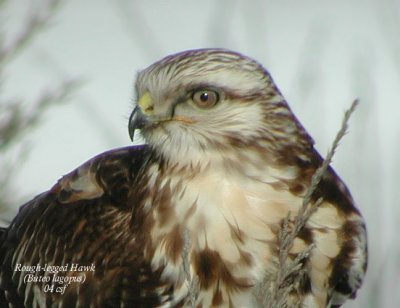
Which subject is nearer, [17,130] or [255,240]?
[255,240]

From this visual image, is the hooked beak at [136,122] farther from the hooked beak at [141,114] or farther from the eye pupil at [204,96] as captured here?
the eye pupil at [204,96]

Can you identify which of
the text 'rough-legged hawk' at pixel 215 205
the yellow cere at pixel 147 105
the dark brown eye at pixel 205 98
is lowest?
the text 'rough-legged hawk' at pixel 215 205

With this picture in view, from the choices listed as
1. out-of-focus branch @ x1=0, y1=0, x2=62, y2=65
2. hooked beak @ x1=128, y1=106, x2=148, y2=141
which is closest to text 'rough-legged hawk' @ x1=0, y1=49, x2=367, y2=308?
hooked beak @ x1=128, y1=106, x2=148, y2=141

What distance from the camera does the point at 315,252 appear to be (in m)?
4.08

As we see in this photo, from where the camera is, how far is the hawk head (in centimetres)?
404

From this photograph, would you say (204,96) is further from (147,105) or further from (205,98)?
(147,105)

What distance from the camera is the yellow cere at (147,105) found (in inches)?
159

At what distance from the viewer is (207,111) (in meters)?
4.08

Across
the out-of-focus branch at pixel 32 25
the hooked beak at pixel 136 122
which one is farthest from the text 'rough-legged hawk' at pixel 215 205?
the out-of-focus branch at pixel 32 25

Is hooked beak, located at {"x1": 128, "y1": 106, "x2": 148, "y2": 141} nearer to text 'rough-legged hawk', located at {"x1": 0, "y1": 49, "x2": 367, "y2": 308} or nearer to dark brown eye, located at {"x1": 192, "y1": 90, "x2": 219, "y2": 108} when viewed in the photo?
text 'rough-legged hawk', located at {"x1": 0, "y1": 49, "x2": 367, "y2": 308}

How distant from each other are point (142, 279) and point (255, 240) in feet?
1.39

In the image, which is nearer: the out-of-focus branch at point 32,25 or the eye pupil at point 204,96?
the eye pupil at point 204,96

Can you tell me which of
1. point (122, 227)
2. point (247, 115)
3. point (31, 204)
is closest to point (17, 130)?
point (31, 204)

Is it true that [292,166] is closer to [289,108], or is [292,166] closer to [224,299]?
[289,108]
